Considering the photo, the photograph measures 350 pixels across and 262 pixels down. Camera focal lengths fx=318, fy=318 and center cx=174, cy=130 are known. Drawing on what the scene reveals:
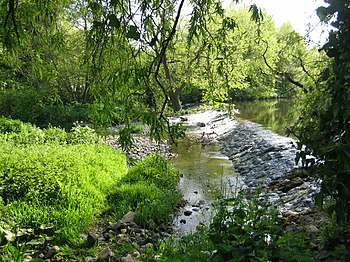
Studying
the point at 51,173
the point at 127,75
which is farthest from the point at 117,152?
the point at 127,75

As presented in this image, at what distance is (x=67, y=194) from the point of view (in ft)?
18.4

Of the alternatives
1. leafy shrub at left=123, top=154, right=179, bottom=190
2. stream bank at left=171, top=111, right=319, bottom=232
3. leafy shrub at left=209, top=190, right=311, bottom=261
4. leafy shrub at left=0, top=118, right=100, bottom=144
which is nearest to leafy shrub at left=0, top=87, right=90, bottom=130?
leafy shrub at left=0, top=118, right=100, bottom=144

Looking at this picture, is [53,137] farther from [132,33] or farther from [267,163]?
[132,33]

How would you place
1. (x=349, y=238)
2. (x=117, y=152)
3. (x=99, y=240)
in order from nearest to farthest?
1. (x=349, y=238)
2. (x=99, y=240)
3. (x=117, y=152)

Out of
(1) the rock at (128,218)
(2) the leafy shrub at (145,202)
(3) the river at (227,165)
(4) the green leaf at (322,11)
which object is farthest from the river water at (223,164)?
(4) the green leaf at (322,11)

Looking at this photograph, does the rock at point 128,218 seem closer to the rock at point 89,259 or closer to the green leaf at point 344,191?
the rock at point 89,259

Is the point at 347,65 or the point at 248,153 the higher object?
the point at 347,65

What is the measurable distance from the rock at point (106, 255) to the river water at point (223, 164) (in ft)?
4.99

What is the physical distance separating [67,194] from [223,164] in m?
6.33

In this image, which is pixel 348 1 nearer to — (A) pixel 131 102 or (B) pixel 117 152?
(A) pixel 131 102

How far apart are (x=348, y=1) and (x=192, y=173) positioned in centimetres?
773

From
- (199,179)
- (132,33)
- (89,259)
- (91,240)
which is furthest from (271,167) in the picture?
(132,33)

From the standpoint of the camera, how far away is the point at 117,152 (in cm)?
930

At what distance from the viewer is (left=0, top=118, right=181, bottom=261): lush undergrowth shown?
189 inches
